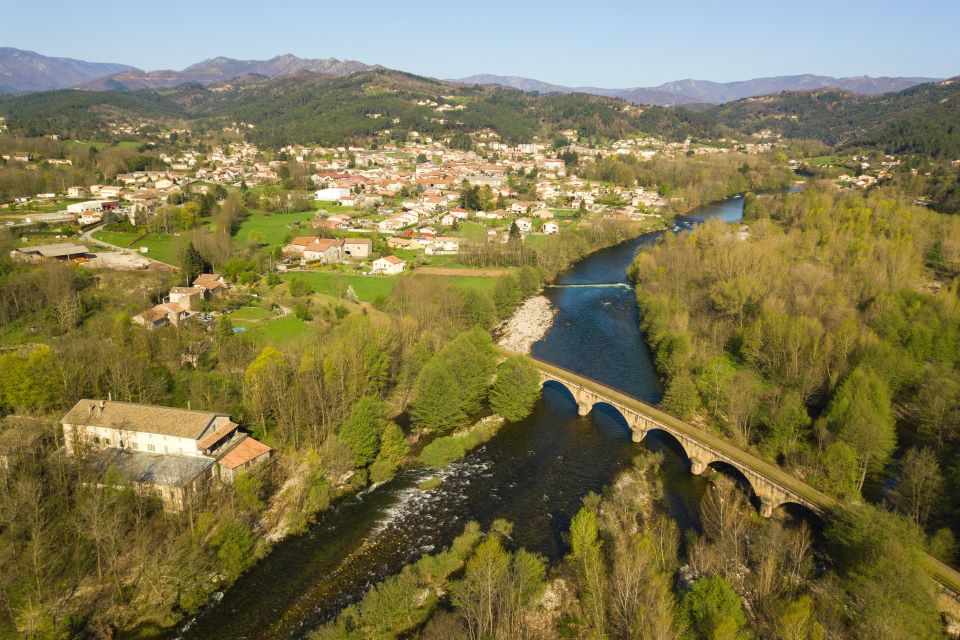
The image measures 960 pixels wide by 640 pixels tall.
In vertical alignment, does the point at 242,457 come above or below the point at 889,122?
below

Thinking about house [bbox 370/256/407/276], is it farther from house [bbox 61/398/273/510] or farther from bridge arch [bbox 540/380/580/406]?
house [bbox 61/398/273/510]

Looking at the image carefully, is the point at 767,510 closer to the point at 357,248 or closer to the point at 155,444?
the point at 155,444

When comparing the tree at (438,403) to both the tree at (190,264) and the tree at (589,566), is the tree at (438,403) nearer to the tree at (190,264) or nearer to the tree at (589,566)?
the tree at (589,566)

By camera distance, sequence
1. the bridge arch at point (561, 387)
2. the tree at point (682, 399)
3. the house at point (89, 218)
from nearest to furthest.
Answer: the tree at point (682, 399), the bridge arch at point (561, 387), the house at point (89, 218)

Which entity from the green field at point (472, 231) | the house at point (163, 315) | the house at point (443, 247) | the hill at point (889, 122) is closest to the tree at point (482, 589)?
the house at point (163, 315)

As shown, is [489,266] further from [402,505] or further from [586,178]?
[586,178]

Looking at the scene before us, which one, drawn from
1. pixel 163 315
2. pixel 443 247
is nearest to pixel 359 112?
pixel 443 247

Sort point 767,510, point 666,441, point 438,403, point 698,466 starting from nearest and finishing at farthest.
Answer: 1. point 767,510
2. point 698,466
3. point 438,403
4. point 666,441
